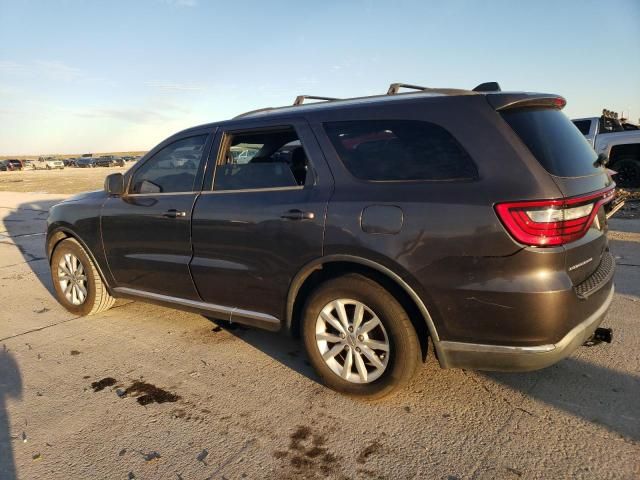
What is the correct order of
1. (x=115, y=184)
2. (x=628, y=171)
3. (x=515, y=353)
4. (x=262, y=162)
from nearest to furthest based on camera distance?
(x=515, y=353) → (x=262, y=162) → (x=115, y=184) → (x=628, y=171)

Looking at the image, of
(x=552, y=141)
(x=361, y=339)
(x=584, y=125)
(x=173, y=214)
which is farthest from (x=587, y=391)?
(x=584, y=125)

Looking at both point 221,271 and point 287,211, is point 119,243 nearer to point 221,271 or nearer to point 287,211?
point 221,271

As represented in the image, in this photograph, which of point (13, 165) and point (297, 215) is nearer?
point (297, 215)

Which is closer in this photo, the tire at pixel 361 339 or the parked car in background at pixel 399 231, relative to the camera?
the parked car in background at pixel 399 231

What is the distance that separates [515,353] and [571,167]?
1053 millimetres

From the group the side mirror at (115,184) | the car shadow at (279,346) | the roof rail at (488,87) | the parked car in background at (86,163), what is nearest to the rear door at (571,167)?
the roof rail at (488,87)

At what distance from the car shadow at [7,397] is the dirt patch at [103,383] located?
1.52 feet

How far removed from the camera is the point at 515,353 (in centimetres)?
244

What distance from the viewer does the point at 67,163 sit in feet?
254

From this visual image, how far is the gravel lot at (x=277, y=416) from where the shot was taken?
2.36 meters

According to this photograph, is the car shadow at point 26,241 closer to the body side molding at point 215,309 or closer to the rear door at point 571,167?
the body side molding at point 215,309

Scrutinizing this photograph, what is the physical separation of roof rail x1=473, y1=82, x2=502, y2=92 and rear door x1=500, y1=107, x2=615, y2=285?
27 centimetres

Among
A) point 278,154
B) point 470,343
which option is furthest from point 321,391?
point 278,154

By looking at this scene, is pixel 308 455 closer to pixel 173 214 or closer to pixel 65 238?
pixel 173 214
